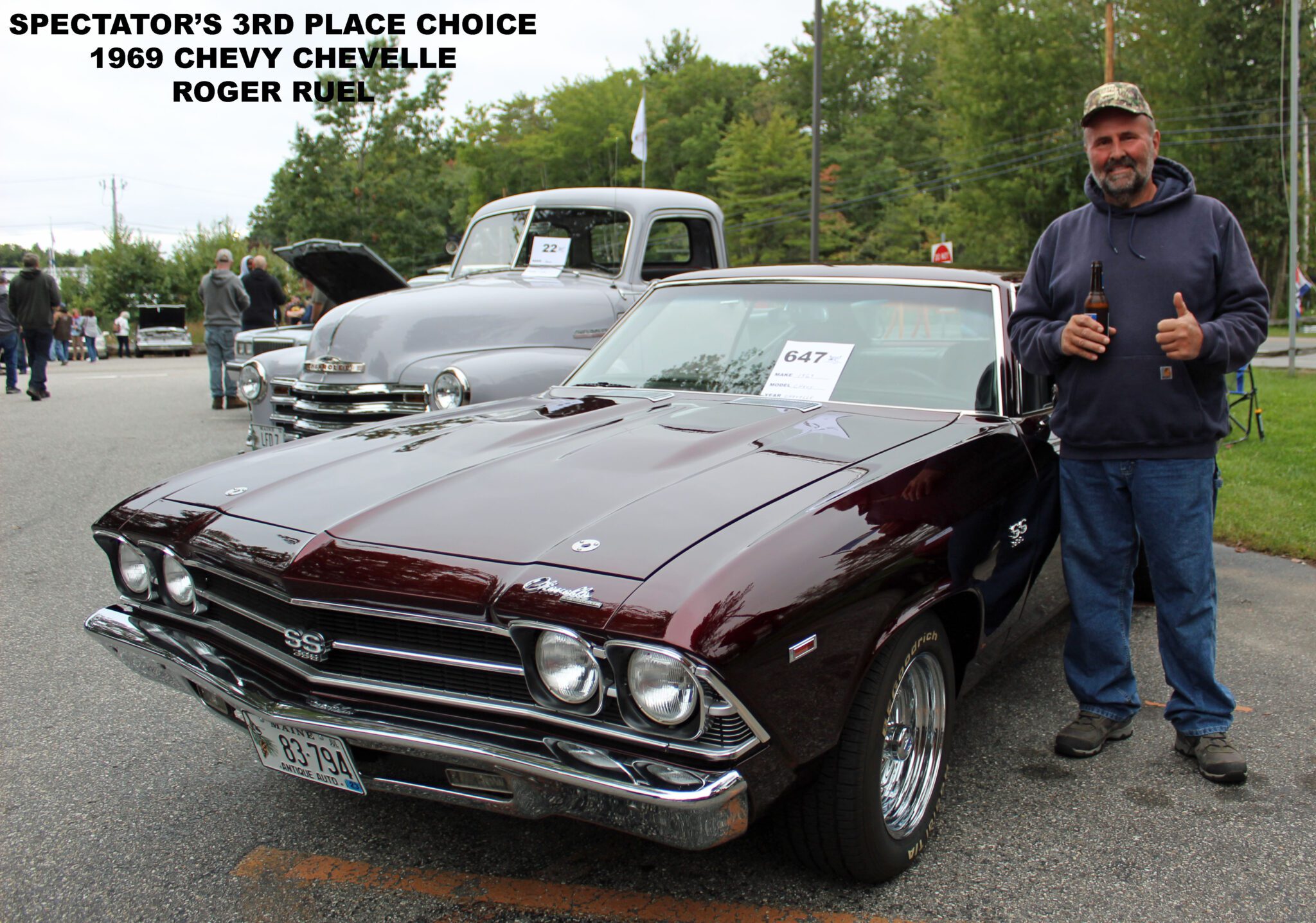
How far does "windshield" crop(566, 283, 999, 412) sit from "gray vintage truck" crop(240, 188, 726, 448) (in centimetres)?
184

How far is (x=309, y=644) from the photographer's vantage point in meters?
2.32

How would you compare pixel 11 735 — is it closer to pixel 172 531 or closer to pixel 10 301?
pixel 172 531

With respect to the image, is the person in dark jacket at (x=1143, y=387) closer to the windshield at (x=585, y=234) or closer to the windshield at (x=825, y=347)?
the windshield at (x=825, y=347)

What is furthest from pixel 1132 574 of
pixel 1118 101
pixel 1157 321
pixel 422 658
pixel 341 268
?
pixel 341 268

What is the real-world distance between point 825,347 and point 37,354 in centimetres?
1311

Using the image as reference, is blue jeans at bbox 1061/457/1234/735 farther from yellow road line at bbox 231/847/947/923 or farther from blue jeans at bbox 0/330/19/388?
blue jeans at bbox 0/330/19/388

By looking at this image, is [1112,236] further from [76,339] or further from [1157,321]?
[76,339]

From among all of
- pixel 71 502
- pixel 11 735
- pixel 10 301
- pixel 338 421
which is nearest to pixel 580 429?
pixel 11 735

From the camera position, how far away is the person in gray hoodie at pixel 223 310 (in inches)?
471

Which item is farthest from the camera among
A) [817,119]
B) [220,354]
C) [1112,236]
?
[817,119]

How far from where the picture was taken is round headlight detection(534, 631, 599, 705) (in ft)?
6.65

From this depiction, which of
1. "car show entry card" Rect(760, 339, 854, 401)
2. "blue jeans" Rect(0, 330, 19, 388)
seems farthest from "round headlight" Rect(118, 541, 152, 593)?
"blue jeans" Rect(0, 330, 19, 388)

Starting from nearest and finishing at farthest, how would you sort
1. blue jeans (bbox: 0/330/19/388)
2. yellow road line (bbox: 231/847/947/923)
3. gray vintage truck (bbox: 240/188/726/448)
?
yellow road line (bbox: 231/847/947/923) < gray vintage truck (bbox: 240/188/726/448) < blue jeans (bbox: 0/330/19/388)

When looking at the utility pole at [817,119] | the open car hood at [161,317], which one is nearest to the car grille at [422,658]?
the utility pole at [817,119]
